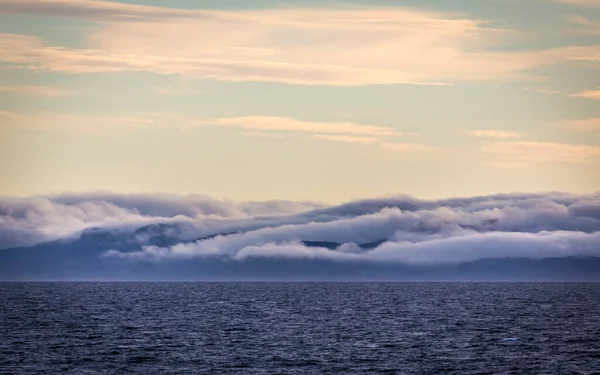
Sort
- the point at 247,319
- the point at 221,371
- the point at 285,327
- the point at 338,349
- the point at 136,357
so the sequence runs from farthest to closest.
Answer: the point at 247,319 → the point at 285,327 → the point at 338,349 → the point at 136,357 → the point at 221,371

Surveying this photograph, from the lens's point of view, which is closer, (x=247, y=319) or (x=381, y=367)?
(x=381, y=367)

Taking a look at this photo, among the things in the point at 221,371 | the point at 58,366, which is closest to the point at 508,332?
the point at 221,371

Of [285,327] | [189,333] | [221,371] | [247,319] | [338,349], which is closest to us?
[221,371]

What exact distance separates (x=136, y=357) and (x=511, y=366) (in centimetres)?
4261

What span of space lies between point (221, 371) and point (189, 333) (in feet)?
142

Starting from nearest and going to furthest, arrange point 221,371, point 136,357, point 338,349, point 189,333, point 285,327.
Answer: point 221,371, point 136,357, point 338,349, point 189,333, point 285,327

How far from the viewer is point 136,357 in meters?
112

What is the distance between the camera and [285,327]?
157125mm

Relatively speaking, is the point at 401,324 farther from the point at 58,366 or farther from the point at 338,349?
the point at 58,366

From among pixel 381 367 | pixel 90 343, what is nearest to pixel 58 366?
pixel 90 343

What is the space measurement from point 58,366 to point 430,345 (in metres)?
49.5

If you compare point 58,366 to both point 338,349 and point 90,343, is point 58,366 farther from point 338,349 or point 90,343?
point 338,349

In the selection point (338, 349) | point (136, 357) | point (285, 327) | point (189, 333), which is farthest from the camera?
point (285, 327)

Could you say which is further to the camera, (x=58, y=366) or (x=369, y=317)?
(x=369, y=317)
